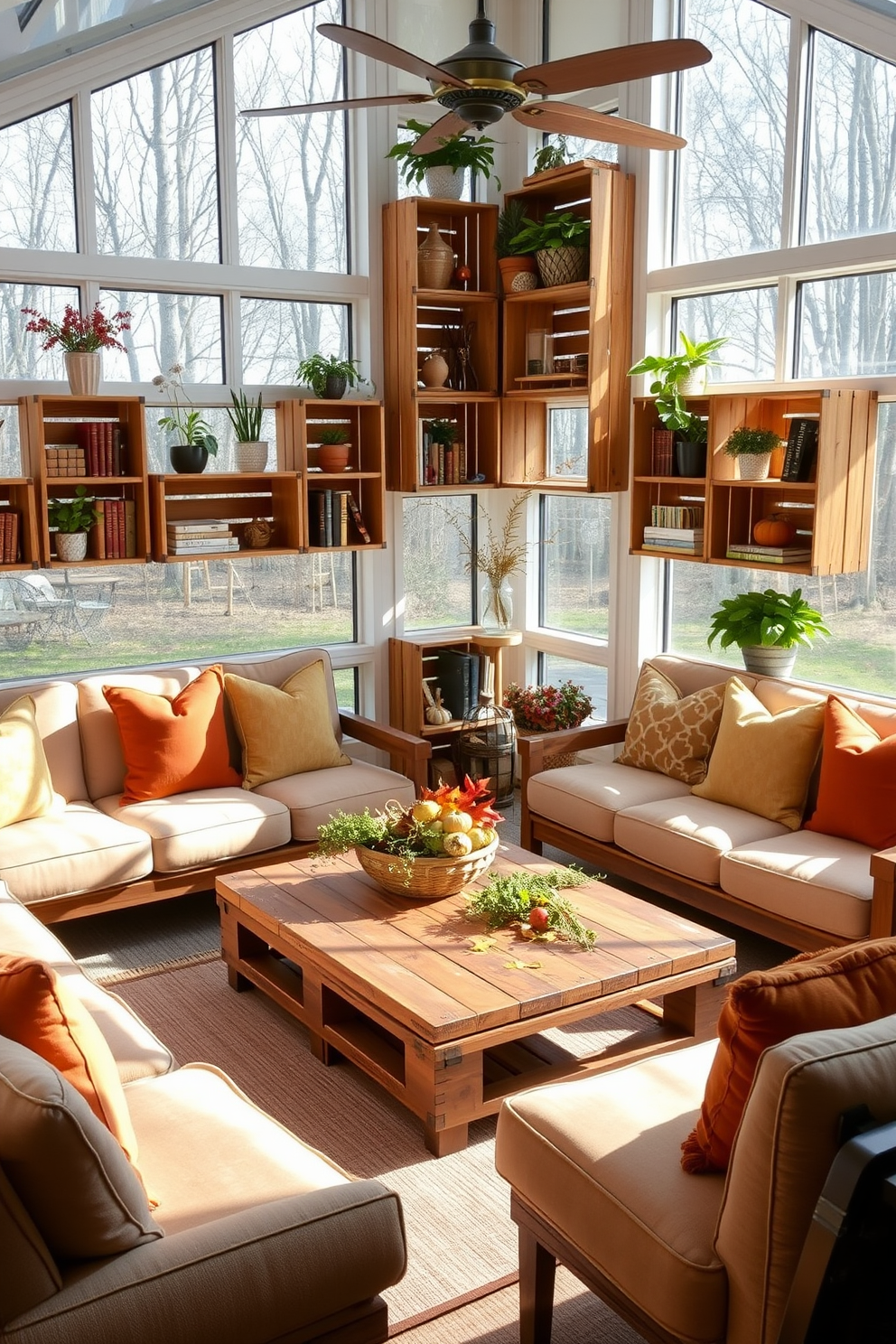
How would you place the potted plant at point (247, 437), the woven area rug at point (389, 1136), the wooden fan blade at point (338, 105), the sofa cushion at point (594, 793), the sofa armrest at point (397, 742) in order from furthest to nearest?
the potted plant at point (247, 437) → the sofa armrest at point (397, 742) → the sofa cushion at point (594, 793) → the wooden fan blade at point (338, 105) → the woven area rug at point (389, 1136)

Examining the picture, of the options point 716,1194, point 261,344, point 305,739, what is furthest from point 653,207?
point 716,1194

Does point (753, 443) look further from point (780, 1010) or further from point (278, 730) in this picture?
point (780, 1010)

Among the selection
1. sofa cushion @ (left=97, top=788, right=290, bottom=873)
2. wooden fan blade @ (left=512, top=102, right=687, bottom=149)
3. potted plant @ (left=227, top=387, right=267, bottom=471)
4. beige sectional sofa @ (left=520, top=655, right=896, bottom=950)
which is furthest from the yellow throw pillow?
wooden fan blade @ (left=512, top=102, right=687, bottom=149)

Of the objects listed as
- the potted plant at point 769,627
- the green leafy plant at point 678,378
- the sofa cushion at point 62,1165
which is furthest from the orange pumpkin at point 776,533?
the sofa cushion at point 62,1165

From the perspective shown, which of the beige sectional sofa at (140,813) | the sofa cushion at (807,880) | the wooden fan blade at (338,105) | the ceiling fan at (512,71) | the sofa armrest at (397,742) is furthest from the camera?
the sofa armrest at (397,742)

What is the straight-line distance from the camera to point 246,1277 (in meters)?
2.01

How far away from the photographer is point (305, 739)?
531 cm

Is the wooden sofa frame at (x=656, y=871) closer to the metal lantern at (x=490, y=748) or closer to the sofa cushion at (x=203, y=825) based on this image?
the metal lantern at (x=490, y=748)

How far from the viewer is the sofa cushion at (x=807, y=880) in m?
3.92

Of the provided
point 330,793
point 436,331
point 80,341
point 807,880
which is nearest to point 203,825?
point 330,793

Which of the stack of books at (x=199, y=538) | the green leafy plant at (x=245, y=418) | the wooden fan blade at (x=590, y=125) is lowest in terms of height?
the stack of books at (x=199, y=538)

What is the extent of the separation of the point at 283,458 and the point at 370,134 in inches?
62.1

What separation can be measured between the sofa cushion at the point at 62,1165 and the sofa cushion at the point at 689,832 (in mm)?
2753

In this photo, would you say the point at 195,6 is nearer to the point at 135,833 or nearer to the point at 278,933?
the point at 135,833
